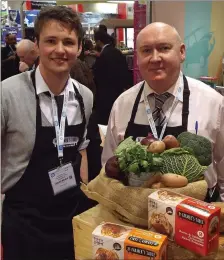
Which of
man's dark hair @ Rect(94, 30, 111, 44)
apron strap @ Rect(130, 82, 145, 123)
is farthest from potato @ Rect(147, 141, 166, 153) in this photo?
man's dark hair @ Rect(94, 30, 111, 44)

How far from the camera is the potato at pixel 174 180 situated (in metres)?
1.06

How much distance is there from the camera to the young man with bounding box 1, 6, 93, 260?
1698 millimetres

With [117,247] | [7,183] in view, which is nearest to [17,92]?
[7,183]

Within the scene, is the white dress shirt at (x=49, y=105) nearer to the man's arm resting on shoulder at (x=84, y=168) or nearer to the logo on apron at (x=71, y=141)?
the logo on apron at (x=71, y=141)

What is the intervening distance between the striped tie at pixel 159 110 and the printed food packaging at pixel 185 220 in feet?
2.25

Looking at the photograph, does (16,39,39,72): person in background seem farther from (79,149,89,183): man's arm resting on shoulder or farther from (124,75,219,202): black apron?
(124,75,219,202): black apron

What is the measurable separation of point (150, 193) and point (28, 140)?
83 centimetres

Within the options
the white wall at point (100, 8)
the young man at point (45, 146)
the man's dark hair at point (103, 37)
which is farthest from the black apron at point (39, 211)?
the white wall at point (100, 8)

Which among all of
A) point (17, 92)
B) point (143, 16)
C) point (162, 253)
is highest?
point (143, 16)

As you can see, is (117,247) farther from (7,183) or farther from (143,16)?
(143,16)

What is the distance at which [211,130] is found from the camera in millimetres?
1707

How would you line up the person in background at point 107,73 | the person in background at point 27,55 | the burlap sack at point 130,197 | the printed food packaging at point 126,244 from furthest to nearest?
the person in background at point 107,73 → the person in background at point 27,55 → the burlap sack at point 130,197 → the printed food packaging at point 126,244

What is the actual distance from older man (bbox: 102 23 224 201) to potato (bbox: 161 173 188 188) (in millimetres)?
534

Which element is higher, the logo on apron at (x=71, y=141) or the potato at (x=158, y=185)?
the potato at (x=158, y=185)
